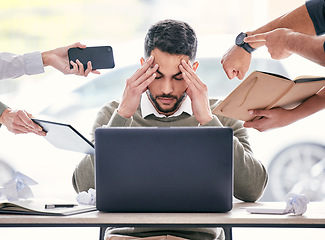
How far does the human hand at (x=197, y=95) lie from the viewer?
5.83 ft

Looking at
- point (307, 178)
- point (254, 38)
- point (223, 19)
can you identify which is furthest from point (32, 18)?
point (254, 38)

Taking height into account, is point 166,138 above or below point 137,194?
above

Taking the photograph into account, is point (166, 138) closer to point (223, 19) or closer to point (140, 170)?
point (140, 170)

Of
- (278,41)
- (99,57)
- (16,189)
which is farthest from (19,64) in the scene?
(278,41)

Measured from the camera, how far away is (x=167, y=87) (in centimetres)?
191

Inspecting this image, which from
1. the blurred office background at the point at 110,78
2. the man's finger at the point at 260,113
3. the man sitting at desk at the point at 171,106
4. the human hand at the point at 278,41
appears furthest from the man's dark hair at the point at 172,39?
the blurred office background at the point at 110,78

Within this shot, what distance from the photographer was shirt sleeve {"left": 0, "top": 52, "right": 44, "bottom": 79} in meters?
2.22

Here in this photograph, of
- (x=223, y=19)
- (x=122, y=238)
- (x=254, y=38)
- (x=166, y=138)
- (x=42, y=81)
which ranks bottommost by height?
(x=122, y=238)

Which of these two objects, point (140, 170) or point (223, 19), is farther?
point (223, 19)

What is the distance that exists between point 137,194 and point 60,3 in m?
4.05

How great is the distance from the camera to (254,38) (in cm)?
171

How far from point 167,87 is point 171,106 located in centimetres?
9

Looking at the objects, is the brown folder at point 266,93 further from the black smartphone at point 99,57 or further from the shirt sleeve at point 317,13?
the black smartphone at point 99,57

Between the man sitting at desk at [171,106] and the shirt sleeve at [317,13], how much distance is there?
426mm
